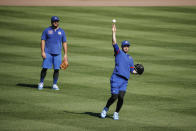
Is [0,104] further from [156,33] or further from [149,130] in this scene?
[156,33]

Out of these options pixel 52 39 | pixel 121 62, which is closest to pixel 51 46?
pixel 52 39

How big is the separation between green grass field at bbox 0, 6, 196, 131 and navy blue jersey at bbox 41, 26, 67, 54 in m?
1.12

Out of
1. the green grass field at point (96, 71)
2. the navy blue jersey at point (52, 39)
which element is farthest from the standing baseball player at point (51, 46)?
the green grass field at point (96, 71)

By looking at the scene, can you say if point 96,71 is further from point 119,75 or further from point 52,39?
point 119,75

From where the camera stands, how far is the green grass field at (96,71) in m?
9.27

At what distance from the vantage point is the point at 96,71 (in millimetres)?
14641

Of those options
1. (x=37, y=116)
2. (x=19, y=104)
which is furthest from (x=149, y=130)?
(x=19, y=104)

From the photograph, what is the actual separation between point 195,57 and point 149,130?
9.44 metres

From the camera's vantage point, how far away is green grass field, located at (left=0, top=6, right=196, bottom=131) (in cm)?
927

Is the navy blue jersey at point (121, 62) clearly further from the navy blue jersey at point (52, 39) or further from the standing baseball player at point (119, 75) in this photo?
the navy blue jersey at point (52, 39)

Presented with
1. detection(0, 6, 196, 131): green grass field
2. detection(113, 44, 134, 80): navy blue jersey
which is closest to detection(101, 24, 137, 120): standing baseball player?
detection(113, 44, 134, 80): navy blue jersey

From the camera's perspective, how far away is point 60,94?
1145 cm

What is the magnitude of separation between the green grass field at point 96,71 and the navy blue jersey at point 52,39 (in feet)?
3.69

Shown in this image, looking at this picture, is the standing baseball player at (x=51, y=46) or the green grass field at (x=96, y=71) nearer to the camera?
the green grass field at (x=96, y=71)
